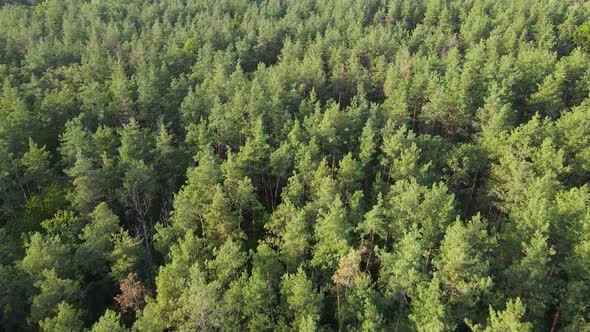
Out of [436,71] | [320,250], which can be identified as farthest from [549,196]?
[436,71]

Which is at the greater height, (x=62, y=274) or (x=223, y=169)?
(x=223, y=169)

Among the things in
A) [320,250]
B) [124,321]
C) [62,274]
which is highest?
[320,250]

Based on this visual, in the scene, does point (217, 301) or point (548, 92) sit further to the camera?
point (548, 92)

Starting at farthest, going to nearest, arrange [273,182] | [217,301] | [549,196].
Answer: [273,182] < [549,196] < [217,301]

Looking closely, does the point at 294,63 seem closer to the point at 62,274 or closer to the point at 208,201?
the point at 208,201

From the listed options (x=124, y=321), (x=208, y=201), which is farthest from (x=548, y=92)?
(x=124, y=321)

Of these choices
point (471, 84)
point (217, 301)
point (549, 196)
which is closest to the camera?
point (217, 301)
